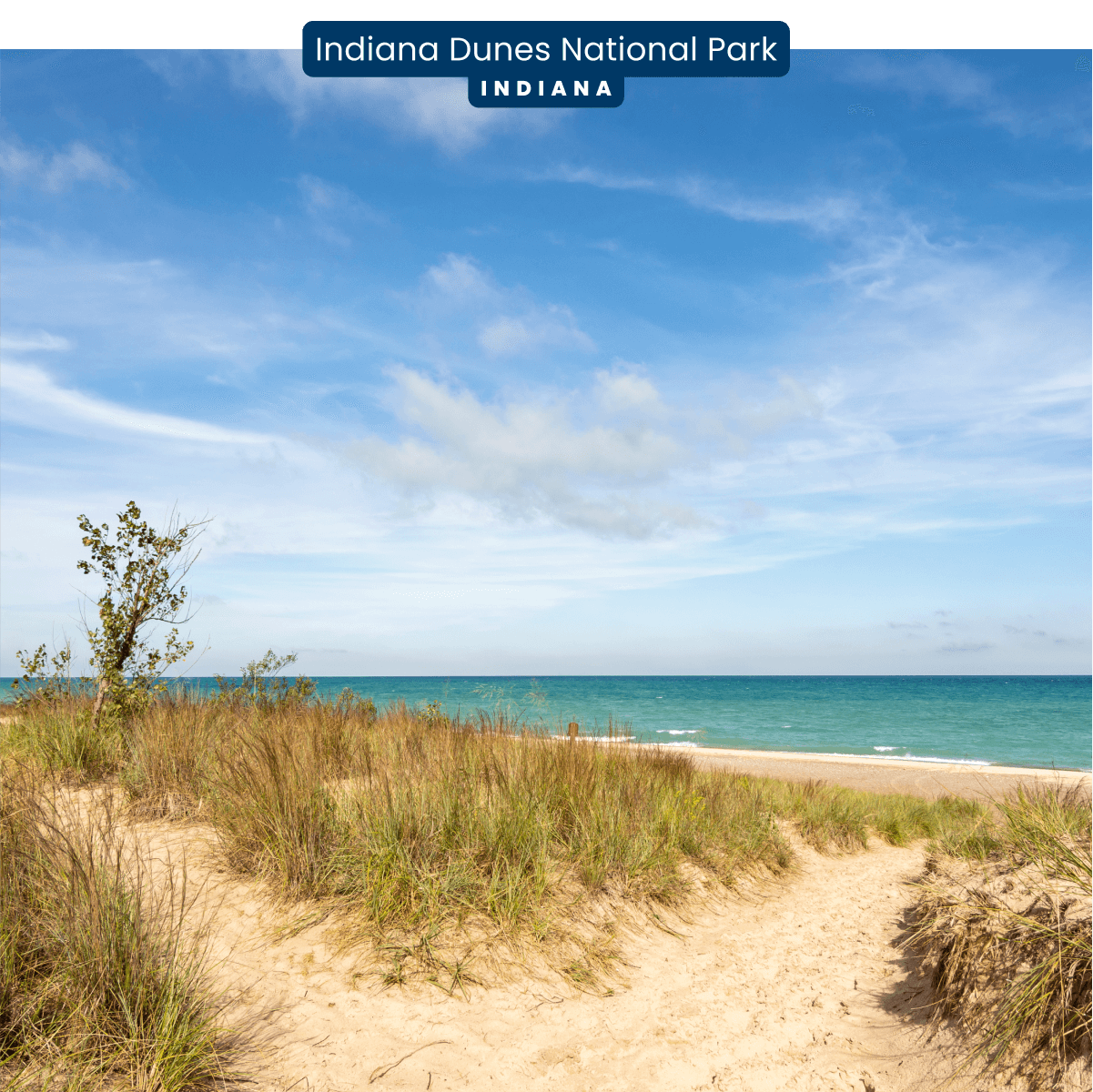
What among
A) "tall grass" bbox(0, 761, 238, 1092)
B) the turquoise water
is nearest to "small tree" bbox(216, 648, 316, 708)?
the turquoise water

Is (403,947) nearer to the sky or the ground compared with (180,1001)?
nearer to the ground

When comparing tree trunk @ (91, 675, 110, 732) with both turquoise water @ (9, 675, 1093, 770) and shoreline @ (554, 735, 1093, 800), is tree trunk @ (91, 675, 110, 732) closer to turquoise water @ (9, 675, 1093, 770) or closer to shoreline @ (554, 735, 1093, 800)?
turquoise water @ (9, 675, 1093, 770)

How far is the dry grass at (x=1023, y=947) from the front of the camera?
3553 millimetres

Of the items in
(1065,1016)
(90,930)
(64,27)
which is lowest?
(1065,1016)

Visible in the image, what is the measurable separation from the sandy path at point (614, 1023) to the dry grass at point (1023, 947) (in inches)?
13.6

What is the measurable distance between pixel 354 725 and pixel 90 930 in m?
5.31

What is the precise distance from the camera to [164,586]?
9.38m

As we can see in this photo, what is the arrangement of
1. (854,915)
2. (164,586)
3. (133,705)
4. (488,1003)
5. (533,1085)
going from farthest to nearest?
1. (164,586)
2. (133,705)
3. (854,915)
4. (488,1003)
5. (533,1085)

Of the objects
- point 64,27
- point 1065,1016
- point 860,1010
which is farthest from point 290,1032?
point 64,27

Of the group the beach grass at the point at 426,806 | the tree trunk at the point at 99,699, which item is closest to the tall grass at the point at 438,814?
the beach grass at the point at 426,806

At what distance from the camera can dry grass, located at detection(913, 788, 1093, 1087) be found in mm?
3553

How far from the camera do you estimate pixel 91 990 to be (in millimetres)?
3379

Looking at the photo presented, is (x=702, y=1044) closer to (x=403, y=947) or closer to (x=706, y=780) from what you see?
(x=403, y=947)

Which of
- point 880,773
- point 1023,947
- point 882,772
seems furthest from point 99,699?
point 882,772
